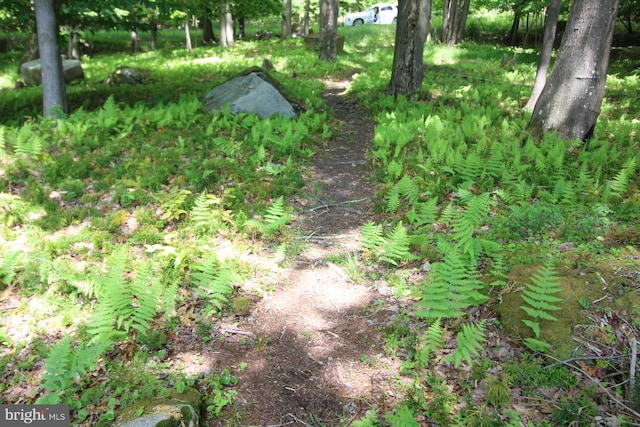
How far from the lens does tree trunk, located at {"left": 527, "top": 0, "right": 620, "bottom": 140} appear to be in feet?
23.9

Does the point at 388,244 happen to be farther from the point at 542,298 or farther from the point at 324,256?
the point at 542,298

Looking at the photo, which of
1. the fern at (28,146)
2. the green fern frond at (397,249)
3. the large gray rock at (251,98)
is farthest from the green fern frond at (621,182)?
the fern at (28,146)

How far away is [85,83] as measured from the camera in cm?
1533

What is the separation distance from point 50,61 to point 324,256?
7946 mm

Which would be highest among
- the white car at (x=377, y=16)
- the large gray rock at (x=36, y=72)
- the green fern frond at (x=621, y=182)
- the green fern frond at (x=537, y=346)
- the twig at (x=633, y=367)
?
the white car at (x=377, y=16)

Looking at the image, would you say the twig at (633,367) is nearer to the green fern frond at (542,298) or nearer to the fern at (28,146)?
the green fern frond at (542,298)

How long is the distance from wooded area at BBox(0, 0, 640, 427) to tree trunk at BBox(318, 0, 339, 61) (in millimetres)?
7500

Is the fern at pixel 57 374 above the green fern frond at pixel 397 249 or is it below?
below

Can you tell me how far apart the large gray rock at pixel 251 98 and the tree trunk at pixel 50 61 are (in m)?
3.32

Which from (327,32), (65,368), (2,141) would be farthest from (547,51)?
(2,141)

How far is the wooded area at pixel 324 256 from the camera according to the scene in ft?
11.6

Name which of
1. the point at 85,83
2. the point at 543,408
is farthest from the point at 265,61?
the point at 543,408

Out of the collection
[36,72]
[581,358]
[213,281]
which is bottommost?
[213,281]

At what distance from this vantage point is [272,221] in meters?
5.93
